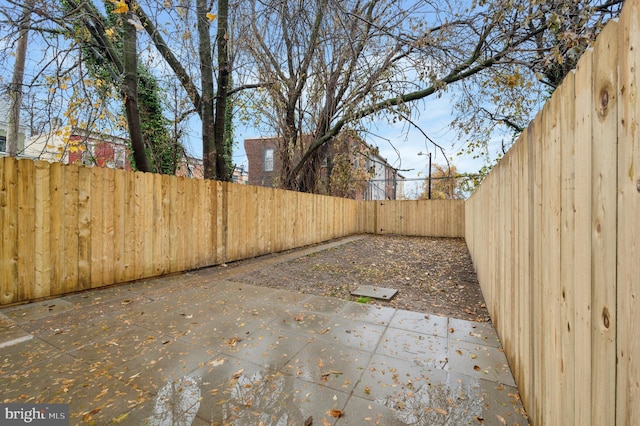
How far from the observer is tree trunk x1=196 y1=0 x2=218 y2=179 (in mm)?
5668

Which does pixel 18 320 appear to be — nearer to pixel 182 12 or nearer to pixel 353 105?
pixel 182 12

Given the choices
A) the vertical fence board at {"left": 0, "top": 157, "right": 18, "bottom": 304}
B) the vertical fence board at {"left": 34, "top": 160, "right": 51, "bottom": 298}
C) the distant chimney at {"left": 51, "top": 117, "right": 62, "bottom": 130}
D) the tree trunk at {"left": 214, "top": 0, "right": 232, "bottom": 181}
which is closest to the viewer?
the vertical fence board at {"left": 0, "top": 157, "right": 18, "bottom": 304}

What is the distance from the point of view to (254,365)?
204 centimetres

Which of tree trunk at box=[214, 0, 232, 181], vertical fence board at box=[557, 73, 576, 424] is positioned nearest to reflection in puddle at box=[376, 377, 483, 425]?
vertical fence board at box=[557, 73, 576, 424]

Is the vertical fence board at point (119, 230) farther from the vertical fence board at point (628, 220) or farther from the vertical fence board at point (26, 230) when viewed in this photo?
the vertical fence board at point (628, 220)

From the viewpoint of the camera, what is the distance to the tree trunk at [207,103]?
567cm

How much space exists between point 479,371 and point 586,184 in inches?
65.9

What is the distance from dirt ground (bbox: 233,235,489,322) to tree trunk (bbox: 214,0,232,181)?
2.91 meters

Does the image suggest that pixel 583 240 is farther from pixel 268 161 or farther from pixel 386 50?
pixel 268 161

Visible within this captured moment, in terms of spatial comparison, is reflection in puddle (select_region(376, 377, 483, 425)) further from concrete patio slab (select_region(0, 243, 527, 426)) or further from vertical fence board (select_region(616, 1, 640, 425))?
vertical fence board (select_region(616, 1, 640, 425))

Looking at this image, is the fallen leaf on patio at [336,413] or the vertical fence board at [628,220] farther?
the fallen leaf on patio at [336,413]

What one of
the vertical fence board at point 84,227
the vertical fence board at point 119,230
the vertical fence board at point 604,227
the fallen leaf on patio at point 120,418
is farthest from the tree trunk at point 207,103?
the vertical fence board at point 604,227

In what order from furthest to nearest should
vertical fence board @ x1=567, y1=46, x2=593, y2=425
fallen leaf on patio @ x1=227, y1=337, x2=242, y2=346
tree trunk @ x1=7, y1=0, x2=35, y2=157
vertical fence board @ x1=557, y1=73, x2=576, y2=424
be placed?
1. tree trunk @ x1=7, y1=0, x2=35, y2=157
2. fallen leaf on patio @ x1=227, y1=337, x2=242, y2=346
3. vertical fence board @ x1=557, y1=73, x2=576, y2=424
4. vertical fence board @ x1=567, y1=46, x2=593, y2=425

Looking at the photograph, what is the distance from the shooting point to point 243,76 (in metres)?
6.34
